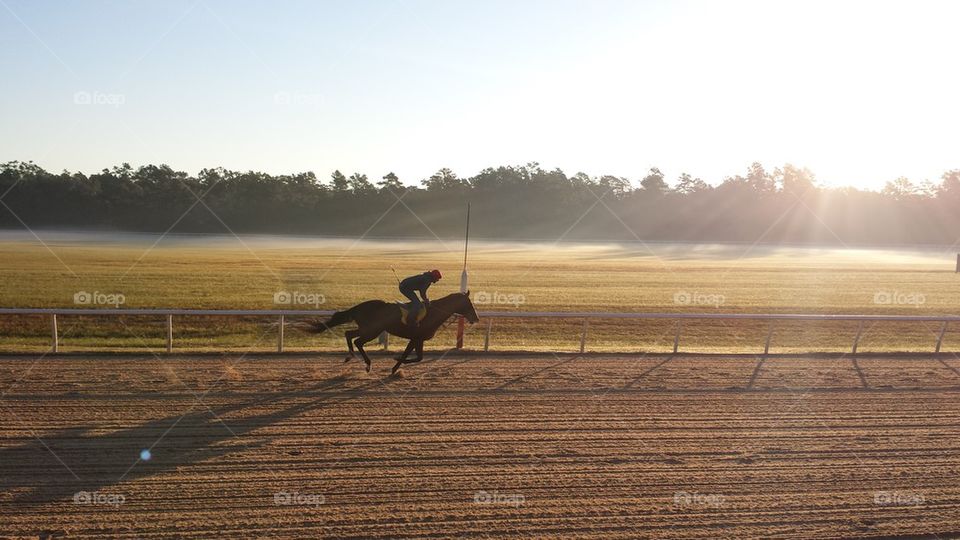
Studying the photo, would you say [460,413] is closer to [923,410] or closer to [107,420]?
[107,420]

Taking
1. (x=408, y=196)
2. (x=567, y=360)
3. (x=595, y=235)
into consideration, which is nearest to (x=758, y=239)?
(x=595, y=235)

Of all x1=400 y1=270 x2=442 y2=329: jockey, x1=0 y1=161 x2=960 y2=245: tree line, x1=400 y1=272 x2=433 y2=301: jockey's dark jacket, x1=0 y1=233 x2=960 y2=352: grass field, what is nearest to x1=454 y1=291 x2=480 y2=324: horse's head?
x1=400 y1=270 x2=442 y2=329: jockey

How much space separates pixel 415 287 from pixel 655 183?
6383 cm

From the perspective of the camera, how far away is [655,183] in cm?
6944

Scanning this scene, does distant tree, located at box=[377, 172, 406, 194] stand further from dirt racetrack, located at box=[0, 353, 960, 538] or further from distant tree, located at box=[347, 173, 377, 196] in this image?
dirt racetrack, located at box=[0, 353, 960, 538]

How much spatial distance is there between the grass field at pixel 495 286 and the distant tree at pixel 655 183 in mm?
19027

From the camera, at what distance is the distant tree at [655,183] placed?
6831 centimetres

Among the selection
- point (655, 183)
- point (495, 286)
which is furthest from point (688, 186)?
point (495, 286)

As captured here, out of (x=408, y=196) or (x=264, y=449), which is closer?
(x=264, y=449)

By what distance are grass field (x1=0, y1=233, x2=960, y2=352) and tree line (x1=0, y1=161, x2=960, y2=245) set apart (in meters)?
4.84

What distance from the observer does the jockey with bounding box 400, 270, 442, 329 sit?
8.93m

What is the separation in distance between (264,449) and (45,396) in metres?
3.59

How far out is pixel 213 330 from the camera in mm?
15188

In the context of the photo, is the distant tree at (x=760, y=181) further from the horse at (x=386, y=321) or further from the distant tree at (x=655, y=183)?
the horse at (x=386, y=321)
